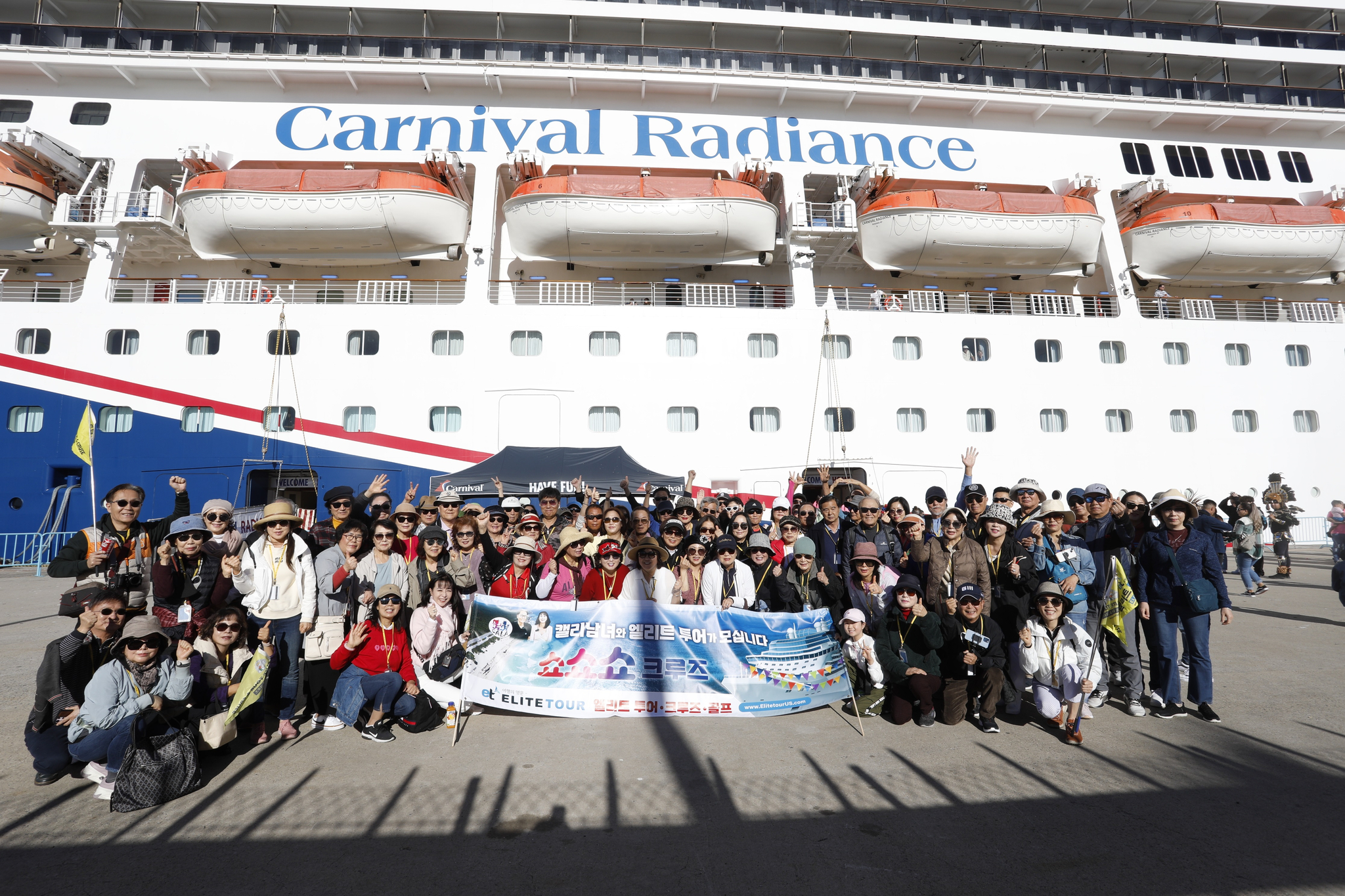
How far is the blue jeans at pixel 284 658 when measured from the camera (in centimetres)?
470

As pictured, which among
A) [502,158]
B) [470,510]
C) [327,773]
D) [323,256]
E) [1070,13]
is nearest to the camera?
[327,773]

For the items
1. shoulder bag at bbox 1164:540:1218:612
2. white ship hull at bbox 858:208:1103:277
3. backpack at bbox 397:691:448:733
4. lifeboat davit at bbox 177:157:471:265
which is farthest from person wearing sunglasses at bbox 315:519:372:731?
white ship hull at bbox 858:208:1103:277

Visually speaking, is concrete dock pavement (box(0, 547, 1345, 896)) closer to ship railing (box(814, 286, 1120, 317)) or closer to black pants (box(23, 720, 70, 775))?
black pants (box(23, 720, 70, 775))

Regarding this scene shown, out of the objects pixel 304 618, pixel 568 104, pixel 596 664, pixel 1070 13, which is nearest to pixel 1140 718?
pixel 596 664

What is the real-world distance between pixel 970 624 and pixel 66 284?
19244 mm

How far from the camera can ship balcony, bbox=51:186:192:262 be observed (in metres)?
13.6

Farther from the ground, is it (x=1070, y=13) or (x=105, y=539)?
(x=1070, y=13)

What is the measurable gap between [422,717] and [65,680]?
2.02 meters

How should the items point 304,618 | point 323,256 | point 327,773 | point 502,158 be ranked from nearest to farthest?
1. point 327,773
2. point 304,618
3. point 323,256
4. point 502,158

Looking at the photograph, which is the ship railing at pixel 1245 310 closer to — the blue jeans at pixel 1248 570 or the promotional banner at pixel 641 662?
the blue jeans at pixel 1248 570

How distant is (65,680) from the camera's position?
370 centimetres

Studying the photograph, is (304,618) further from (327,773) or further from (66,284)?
(66,284)

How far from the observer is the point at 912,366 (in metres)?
14.4

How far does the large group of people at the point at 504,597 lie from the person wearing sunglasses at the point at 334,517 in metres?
0.02
